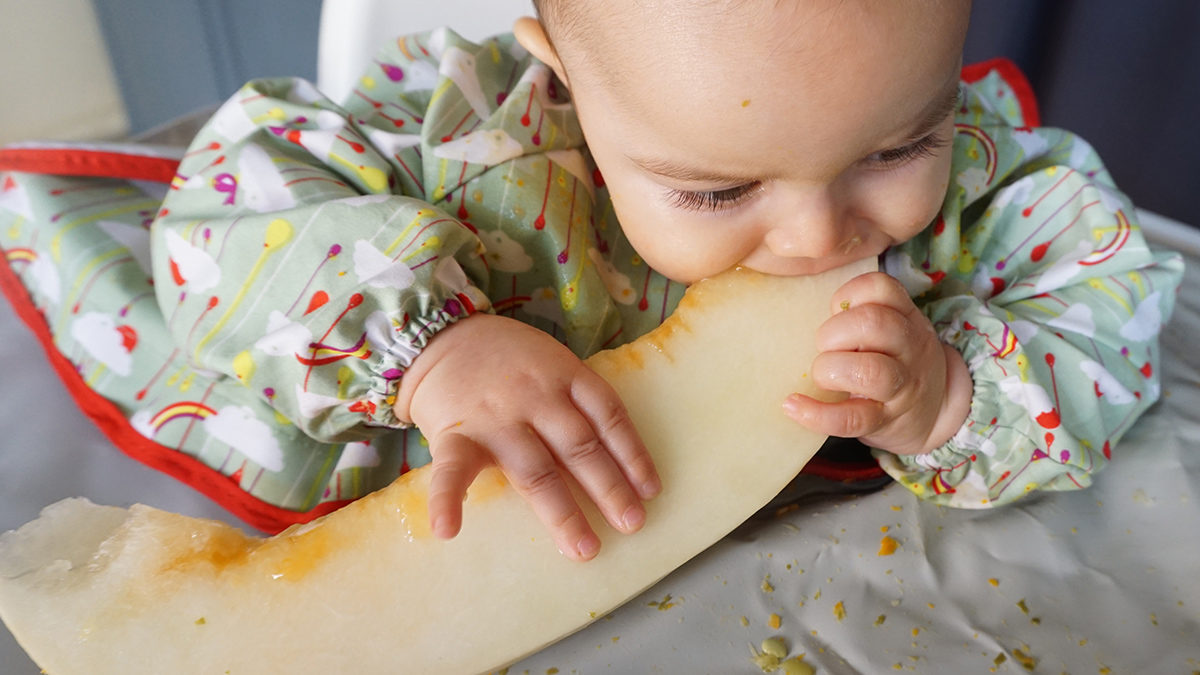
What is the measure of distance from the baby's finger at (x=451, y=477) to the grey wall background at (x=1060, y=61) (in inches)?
44.1

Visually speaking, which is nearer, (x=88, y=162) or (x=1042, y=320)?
(x=1042, y=320)

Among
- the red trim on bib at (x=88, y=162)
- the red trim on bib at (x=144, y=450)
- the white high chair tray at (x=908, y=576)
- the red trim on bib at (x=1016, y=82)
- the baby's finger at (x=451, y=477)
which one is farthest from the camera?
the red trim on bib at (x=1016, y=82)

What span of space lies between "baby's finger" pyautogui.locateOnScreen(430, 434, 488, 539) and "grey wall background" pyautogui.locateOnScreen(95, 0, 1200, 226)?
3.68ft

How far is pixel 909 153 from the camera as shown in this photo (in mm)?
538

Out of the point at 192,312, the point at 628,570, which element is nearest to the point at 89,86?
the point at 192,312

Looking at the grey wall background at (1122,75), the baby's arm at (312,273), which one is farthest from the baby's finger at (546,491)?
the grey wall background at (1122,75)

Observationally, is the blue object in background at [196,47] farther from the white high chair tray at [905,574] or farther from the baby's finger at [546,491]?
the baby's finger at [546,491]

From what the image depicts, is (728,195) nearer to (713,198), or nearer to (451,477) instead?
(713,198)

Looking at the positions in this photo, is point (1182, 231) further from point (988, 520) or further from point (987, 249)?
point (988, 520)

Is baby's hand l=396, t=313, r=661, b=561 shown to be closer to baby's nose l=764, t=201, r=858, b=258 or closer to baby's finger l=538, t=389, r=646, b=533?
baby's finger l=538, t=389, r=646, b=533

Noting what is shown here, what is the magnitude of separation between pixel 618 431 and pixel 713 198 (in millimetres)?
143

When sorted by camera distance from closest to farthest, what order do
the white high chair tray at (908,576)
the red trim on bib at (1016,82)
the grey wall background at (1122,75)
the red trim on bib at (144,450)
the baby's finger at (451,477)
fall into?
1. the baby's finger at (451,477)
2. the white high chair tray at (908,576)
3. the red trim on bib at (144,450)
4. the red trim on bib at (1016,82)
5. the grey wall background at (1122,75)

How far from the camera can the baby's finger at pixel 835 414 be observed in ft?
1.74

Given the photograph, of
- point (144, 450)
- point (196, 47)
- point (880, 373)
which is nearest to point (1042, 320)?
point (880, 373)
